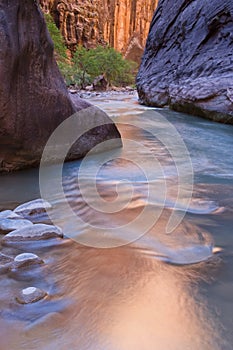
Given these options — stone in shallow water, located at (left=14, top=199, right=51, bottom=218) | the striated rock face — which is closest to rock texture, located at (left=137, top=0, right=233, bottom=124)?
stone in shallow water, located at (left=14, top=199, right=51, bottom=218)

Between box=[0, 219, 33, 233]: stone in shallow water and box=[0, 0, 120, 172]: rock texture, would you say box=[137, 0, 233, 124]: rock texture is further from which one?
box=[0, 219, 33, 233]: stone in shallow water

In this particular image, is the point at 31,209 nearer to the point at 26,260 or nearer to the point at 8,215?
the point at 8,215

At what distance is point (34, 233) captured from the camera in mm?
1506

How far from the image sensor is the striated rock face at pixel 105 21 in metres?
34.6

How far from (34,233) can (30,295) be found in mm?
462

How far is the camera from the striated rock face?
3456 centimetres

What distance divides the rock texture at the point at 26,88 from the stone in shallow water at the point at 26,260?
150 centimetres

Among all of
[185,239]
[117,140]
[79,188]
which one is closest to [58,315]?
[185,239]

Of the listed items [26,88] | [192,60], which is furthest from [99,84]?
[26,88]

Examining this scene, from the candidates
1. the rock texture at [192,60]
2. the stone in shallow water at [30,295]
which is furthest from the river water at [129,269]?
the rock texture at [192,60]

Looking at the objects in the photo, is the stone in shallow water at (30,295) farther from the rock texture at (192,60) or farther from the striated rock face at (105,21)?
the striated rock face at (105,21)

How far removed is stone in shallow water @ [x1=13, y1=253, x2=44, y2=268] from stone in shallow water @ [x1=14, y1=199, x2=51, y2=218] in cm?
50

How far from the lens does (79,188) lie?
2391mm

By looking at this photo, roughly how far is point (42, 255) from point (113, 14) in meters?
50.6
